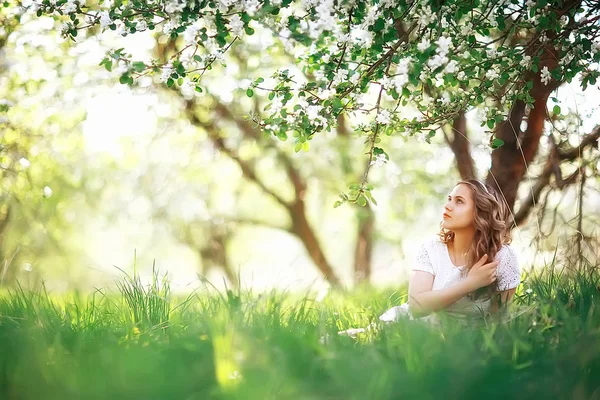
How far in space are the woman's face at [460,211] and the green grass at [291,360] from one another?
3.19ft

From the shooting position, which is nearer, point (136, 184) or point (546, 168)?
point (546, 168)

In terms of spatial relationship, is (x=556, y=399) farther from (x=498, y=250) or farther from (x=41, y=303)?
(x=41, y=303)

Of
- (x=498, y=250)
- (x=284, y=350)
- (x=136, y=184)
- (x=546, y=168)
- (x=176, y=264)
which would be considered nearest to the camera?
(x=284, y=350)

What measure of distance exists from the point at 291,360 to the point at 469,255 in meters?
1.86

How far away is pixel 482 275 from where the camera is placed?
3.54m

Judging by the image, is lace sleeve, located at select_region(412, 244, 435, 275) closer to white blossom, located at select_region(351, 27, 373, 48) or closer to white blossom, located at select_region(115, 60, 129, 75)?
white blossom, located at select_region(351, 27, 373, 48)

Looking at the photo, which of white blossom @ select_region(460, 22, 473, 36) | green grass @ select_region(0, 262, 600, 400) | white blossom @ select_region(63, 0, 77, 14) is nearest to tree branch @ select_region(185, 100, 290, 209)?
white blossom @ select_region(63, 0, 77, 14)

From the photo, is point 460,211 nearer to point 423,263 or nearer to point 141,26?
point 423,263

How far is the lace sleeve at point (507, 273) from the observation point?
3773mm

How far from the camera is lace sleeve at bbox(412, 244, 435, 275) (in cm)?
394

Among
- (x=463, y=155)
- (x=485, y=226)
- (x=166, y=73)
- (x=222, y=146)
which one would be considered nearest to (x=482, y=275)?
(x=485, y=226)

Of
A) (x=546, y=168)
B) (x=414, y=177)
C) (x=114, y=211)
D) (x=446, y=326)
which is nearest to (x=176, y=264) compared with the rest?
(x=114, y=211)

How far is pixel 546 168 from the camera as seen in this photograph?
Answer: 5562 millimetres

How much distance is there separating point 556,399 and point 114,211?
39.8 ft
